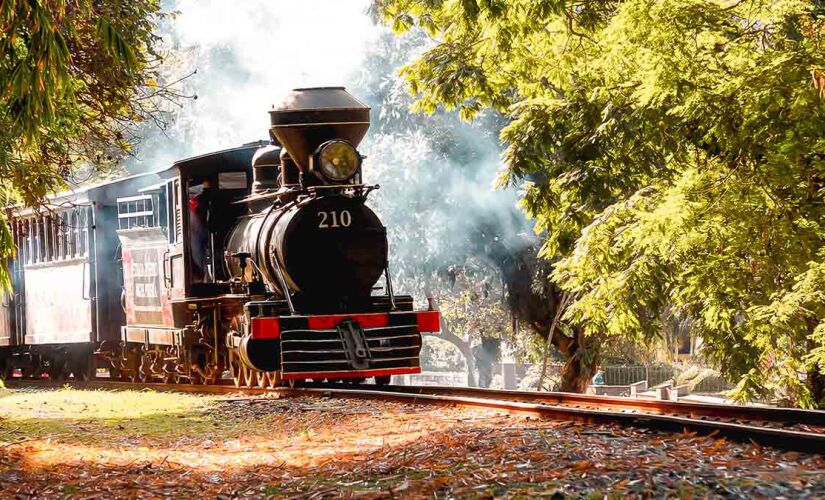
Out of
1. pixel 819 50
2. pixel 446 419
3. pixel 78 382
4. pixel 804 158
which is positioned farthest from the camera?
pixel 78 382

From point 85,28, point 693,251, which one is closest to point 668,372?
point 693,251

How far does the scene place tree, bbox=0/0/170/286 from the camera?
756 cm

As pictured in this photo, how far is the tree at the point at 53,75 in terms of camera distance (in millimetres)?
7559

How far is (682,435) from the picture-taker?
7.13 metres

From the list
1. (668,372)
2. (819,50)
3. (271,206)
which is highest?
(819,50)

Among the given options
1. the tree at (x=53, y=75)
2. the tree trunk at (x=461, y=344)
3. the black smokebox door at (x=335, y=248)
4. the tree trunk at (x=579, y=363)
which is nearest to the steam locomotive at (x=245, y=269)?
the black smokebox door at (x=335, y=248)

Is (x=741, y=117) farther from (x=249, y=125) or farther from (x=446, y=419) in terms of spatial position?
(x=249, y=125)

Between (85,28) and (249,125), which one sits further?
(249,125)

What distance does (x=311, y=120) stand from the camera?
12602 mm

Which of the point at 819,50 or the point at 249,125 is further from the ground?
the point at 249,125

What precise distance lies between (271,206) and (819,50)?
6204 millimetres

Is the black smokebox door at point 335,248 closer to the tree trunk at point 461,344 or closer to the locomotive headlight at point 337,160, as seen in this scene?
the locomotive headlight at point 337,160

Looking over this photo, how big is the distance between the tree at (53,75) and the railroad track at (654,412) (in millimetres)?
3614

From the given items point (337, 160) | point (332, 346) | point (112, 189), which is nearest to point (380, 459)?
point (332, 346)
